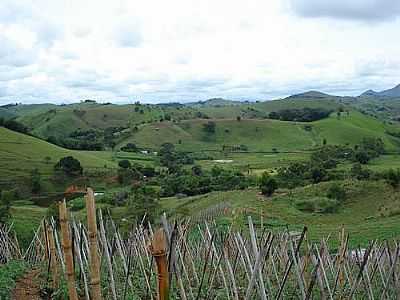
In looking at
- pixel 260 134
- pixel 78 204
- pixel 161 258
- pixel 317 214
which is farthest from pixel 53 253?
pixel 260 134

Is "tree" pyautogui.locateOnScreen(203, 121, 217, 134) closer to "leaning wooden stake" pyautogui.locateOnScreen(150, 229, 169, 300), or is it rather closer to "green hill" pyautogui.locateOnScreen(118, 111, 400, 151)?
"green hill" pyautogui.locateOnScreen(118, 111, 400, 151)

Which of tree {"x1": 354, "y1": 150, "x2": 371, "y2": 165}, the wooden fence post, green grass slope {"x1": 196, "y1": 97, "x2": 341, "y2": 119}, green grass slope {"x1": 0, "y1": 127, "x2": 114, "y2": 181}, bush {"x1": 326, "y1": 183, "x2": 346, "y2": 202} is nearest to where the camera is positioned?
the wooden fence post

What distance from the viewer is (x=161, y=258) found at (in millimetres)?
2387

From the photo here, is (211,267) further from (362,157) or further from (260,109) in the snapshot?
(260,109)

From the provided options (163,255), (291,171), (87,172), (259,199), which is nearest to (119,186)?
(87,172)

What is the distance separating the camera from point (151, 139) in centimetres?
8569

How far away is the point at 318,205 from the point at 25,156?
122ft

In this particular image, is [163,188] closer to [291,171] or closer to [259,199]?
[291,171]

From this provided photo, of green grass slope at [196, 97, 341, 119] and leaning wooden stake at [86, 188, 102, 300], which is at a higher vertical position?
green grass slope at [196, 97, 341, 119]

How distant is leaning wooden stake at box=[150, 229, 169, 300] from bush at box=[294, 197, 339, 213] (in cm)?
2648

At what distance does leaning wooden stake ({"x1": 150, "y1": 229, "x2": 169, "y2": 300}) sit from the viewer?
7.77 ft

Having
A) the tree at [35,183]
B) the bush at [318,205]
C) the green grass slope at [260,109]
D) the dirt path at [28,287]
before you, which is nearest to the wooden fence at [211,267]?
the dirt path at [28,287]

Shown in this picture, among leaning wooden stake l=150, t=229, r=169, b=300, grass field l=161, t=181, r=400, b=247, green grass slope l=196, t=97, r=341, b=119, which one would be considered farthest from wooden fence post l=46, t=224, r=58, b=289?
green grass slope l=196, t=97, r=341, b=119

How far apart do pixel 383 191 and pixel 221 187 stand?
17.9 metres
